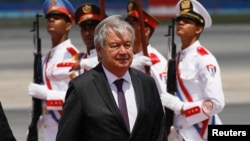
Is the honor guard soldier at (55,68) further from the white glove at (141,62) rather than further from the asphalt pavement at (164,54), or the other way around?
the asphalt pavement at (164,54)

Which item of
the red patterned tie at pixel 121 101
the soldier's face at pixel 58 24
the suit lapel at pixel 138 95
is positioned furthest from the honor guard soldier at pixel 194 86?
the red patterned tie at pixel 121 101

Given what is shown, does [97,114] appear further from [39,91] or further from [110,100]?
[39,91]

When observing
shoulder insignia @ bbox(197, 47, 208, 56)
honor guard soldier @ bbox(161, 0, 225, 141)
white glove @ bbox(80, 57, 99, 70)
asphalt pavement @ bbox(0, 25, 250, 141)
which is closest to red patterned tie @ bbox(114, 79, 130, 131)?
honor guard soldier @ bbox(161, 0, 225, 141)

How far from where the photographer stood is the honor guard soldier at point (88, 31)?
6.48 m

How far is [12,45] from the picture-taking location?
28516 mm

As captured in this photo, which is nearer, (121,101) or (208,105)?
(121,101)

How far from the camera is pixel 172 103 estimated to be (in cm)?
605

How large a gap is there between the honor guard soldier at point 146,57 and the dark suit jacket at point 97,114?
184 centimetres

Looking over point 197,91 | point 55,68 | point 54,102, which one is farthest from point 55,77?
point 197,91

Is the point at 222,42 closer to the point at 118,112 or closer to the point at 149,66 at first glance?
the point at 149,66

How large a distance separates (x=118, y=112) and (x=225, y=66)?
15800 millimetres

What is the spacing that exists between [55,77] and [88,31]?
439 mm

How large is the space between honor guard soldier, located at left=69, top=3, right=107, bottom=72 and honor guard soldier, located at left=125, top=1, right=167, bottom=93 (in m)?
0.25

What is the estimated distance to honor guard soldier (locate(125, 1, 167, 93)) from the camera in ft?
20.5
